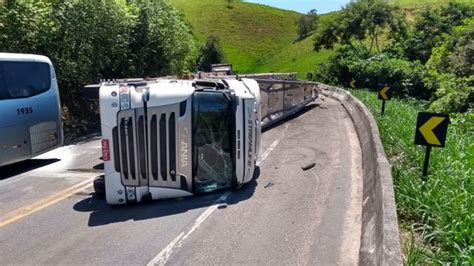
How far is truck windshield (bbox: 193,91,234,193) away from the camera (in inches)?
303

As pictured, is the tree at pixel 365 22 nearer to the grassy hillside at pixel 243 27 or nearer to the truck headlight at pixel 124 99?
the grassy hillside at pixel 243 27

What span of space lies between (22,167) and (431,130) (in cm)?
930

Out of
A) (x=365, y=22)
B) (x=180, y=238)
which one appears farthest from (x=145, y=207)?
(x=365, y=22)

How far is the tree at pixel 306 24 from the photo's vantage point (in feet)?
303

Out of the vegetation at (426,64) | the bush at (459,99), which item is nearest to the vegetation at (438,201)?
the bush at (459,99)

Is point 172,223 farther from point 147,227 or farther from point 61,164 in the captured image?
point 61,164

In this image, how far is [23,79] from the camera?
35.0ft

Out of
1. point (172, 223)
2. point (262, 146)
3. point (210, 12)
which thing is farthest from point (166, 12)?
point (210, 12)

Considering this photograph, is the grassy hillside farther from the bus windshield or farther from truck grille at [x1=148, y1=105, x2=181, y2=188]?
truck grille at [x1=148, y1=105, x2=181, y2=188]

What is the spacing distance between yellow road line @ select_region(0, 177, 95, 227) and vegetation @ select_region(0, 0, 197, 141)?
281 inches

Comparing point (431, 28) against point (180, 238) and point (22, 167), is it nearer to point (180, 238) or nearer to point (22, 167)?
point (22, 167)

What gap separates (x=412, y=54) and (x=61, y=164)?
3864 centimetres

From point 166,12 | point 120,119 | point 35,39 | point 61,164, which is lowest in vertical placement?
point 61,164

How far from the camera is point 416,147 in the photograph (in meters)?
8.81
